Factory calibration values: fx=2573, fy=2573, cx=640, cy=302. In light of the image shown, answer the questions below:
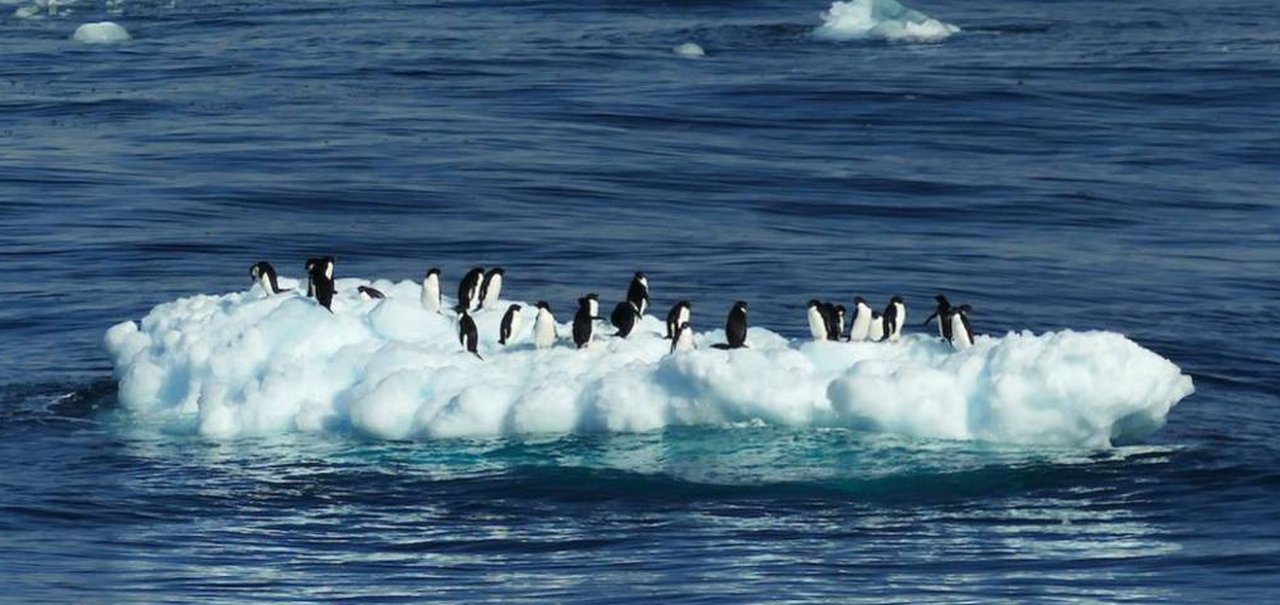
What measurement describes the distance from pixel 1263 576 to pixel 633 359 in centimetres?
762

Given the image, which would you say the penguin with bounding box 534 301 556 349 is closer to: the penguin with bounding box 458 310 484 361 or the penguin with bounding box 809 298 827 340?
the penguin with bounding box 458 310 484 361

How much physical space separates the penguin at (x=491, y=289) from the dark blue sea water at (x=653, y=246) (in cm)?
348

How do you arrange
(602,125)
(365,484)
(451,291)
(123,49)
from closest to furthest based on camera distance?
(365,484)
(451,291)
(602,125)
(123,49)

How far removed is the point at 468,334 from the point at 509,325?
70 cm

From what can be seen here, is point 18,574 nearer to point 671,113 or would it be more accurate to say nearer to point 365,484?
point 365,484

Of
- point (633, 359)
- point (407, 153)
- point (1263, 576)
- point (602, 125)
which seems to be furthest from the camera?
point (602, 125)

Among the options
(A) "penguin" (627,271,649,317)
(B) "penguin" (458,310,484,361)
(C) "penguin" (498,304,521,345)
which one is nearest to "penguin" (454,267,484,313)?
(C) "penguin" (498,304,521,345)

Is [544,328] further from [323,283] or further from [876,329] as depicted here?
[876,329]

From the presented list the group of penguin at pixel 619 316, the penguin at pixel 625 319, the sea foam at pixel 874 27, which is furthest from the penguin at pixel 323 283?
the sea foam at pixel 874 27

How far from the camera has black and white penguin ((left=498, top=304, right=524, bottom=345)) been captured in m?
28.2

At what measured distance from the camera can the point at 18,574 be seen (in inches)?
879

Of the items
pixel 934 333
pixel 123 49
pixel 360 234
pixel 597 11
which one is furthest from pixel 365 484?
pixel 597 11

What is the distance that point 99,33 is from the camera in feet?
208

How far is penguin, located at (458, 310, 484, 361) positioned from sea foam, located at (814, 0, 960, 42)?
38.0 m
